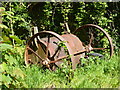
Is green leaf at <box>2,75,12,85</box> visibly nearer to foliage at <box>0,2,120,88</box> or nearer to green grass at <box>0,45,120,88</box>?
green grass at <box>0,45,120,88</box>

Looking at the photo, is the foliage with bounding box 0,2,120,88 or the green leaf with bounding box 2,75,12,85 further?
the foliage with bounding box 0,2,120,88

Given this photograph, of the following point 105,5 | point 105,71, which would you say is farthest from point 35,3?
point 105,71

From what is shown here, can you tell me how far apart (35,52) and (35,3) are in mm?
2398

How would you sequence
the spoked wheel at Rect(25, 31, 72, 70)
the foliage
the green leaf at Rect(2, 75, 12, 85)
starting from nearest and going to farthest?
the green leaf at Rect(2, 75, 12, 85), the foliage, the spoked wheel at Rect(25, 31, 72, 70)

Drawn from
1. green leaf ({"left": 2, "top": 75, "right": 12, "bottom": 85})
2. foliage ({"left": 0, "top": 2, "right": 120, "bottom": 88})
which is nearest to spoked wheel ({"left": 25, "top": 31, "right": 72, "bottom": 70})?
foliage ({"left": 0, "top": 2, "right": 120, "bottom": 88})

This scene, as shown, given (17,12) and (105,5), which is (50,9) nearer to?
(17,12)

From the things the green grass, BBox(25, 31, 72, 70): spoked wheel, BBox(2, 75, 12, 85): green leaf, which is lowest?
the green grass

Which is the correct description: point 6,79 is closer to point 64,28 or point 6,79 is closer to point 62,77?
point 62,77

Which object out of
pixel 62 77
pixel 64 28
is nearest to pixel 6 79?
pixel 62 77

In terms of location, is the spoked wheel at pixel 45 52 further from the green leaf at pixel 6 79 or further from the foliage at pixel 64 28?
the green leaf at pixel 6 79

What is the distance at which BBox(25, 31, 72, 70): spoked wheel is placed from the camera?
3.51 m

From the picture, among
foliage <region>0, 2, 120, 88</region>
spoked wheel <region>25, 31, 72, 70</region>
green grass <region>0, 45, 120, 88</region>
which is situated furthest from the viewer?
spoked wheel <region>25, 31, 72, 70</region>

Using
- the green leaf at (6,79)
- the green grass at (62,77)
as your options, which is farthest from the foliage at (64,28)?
the green leaf at (6,79)

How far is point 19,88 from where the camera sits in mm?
2766
